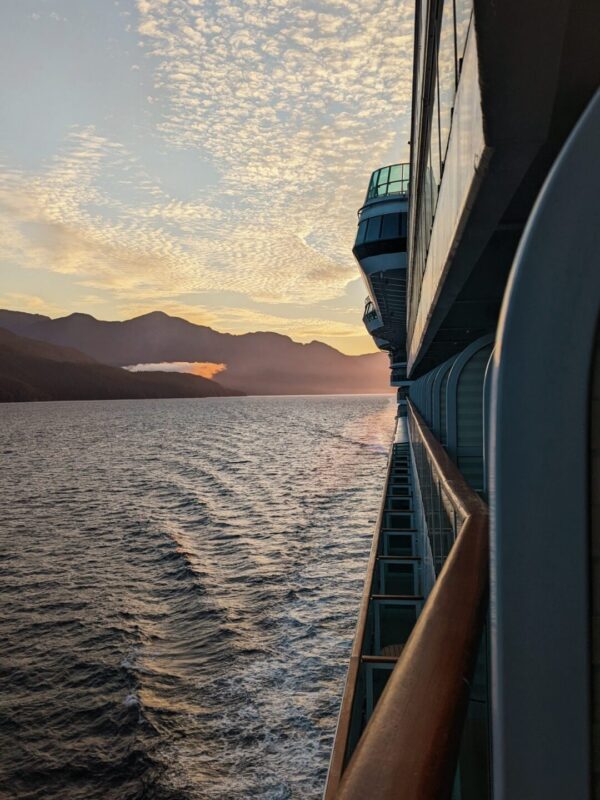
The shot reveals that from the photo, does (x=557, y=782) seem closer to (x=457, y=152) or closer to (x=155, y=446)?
(x=457, y=152)

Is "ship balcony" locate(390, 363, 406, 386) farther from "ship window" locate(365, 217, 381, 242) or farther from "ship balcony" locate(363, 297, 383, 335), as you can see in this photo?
"ship window" locate(365, 217, 381, 242)

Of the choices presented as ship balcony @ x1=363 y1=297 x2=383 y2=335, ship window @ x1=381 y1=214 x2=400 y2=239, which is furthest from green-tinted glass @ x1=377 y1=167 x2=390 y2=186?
ship balcony @ x1=363 y1=297 x2=383 y2=335

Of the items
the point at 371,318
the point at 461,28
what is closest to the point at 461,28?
the point at 461,28

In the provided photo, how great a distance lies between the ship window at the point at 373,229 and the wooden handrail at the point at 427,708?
35598 millimetres

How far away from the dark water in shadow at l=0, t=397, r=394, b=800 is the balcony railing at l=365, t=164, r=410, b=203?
761 inches

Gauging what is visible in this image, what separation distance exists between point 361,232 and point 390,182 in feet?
13.2

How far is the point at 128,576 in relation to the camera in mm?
18203

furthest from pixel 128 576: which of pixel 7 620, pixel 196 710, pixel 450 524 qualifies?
pixel 450 524

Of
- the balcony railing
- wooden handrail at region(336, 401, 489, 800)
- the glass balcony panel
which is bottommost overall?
wooden handrail at region(336, 401, 489, 800)

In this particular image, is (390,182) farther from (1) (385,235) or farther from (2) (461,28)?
(2) (461,28)

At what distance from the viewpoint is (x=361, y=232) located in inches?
1459

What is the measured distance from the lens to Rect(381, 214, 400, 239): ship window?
35188mm

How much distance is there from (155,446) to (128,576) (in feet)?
160

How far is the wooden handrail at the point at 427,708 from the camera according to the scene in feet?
3.73
